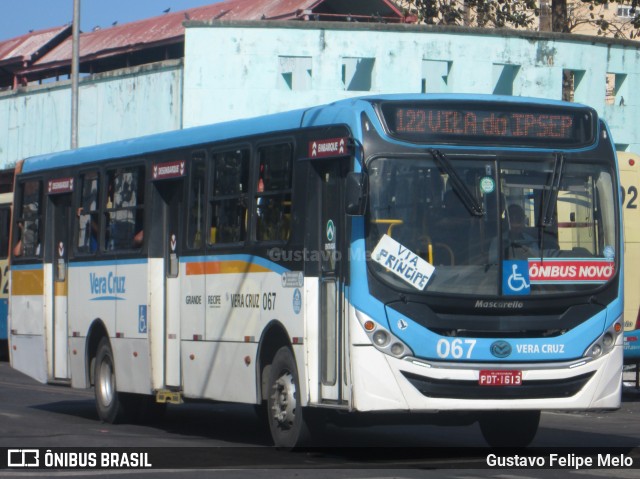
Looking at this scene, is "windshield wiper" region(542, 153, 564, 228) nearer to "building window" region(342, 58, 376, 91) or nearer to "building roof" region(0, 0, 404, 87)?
"building window" region(342, 58, 376, 91)

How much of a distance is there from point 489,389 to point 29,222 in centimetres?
926

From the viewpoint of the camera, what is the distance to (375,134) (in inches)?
463

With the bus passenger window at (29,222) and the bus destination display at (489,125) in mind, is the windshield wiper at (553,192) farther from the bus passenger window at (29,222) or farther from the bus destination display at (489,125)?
the bus passenger window at (29,222)

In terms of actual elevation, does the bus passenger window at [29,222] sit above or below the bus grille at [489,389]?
above

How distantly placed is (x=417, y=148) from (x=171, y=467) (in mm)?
3379

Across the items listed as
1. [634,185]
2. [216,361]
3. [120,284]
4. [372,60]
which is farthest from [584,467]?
[372,60]

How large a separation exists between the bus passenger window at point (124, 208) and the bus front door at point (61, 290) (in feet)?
Result: 4.17

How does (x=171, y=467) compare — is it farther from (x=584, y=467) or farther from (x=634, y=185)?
(x=634, y=185)

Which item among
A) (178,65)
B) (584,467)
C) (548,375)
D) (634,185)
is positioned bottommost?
(584,467)

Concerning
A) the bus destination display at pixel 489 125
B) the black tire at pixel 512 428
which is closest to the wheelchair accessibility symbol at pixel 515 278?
the bus destination display at pixel 489 125

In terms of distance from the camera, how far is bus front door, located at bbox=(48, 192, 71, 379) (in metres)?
17.8

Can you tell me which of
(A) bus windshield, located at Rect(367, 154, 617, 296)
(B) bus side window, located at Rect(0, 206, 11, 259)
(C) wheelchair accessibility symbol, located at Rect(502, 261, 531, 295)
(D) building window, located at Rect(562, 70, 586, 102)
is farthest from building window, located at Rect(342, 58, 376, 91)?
(C) wheelchair accessibility symbol, located at Rect(502, 261, 531, 295)

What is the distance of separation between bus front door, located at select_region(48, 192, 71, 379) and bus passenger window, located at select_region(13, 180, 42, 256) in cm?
54

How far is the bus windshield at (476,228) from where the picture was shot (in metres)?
11.6
